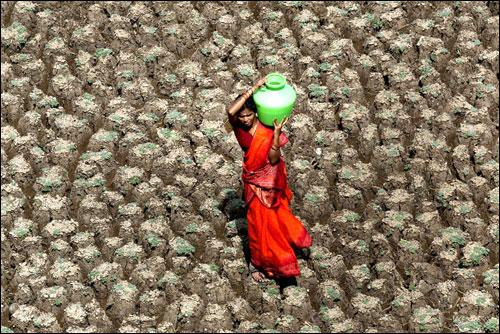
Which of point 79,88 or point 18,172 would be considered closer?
point 18,172

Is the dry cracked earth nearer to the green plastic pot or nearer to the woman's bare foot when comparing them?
the woman's bare foot

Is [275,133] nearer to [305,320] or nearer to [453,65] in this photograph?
[305,320]

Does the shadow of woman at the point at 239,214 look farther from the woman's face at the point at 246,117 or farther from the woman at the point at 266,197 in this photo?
the woman's face at the point at 246,117

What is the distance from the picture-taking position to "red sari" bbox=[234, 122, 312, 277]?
8742 mm

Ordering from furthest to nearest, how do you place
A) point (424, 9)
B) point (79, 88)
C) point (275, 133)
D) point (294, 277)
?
1. point (424, 9)
2. point (79, 88)
3. point (294, 277)
4. point (275, 133)

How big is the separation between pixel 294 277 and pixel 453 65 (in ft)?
8.75

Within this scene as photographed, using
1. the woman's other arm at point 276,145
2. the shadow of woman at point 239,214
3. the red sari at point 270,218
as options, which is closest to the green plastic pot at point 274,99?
the woman's other arm at point 276,145

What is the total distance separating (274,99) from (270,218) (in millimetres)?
924

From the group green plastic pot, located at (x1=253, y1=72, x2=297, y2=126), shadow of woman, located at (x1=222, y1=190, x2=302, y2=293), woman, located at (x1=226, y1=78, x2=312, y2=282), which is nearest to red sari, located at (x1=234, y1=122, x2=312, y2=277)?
woman, located at (x1=226, y1=78, x2=312, y2=282)

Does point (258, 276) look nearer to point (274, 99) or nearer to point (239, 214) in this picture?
point (239, 214)

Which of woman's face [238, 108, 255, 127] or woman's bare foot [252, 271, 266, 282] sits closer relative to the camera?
woman's face [238, 108, 255, 127]

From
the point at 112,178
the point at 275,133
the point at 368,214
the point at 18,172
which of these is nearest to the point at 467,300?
the point at 368,214

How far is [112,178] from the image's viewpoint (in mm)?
9844

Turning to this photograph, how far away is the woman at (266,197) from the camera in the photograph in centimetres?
862
